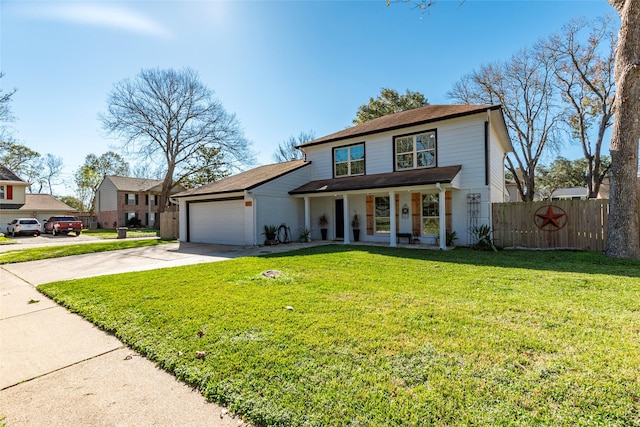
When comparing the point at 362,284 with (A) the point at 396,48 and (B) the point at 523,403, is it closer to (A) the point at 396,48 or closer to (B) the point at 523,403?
(B) the point at 523,403

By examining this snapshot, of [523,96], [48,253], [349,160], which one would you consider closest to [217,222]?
[48,253]

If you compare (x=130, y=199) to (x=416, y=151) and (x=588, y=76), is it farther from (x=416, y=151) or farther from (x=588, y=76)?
(x=588, y=76)

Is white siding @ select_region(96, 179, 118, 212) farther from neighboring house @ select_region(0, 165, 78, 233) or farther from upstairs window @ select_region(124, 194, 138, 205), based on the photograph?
neighboring house @ select_region(0, 165, 78, 233)

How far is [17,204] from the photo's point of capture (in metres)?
29.4

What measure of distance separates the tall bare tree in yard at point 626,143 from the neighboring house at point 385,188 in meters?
3.21

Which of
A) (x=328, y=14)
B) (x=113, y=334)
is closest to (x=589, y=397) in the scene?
(x=113, y=334)

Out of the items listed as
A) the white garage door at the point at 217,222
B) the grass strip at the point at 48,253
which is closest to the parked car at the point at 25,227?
the grass strip at the point at 48,253

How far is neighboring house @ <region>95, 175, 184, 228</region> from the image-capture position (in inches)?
1396

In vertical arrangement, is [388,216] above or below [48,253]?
above

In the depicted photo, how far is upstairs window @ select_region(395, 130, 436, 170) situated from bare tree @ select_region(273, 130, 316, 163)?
81.5 ft

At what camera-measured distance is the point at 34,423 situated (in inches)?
84.1

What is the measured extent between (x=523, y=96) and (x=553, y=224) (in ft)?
58.9

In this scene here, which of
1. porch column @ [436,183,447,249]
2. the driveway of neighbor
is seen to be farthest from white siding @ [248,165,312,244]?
the driveway of neighbor

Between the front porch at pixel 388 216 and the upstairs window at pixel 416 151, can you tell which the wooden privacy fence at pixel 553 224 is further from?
the upstairs window at pixel 416 151
